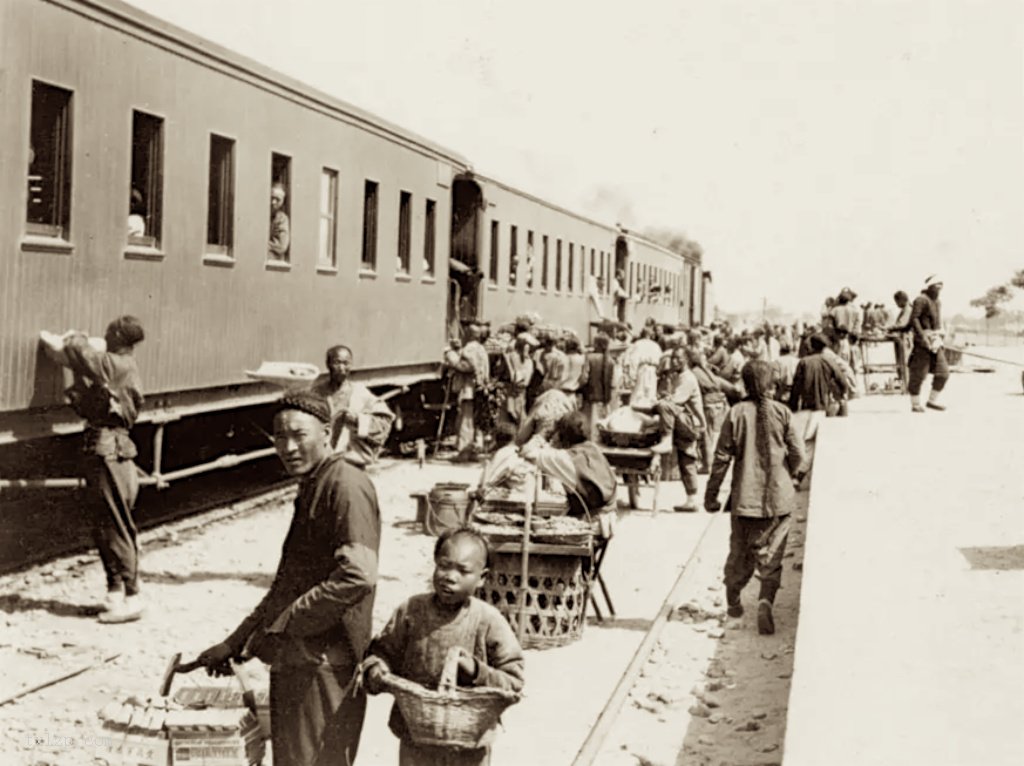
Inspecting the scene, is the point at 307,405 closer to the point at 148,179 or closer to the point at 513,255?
the point at 148,179

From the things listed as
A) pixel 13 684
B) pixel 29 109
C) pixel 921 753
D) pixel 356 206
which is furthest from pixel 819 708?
pixel 356 206

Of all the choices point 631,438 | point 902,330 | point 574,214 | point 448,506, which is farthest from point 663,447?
point 574,214

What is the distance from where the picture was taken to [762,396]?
30.0 ft

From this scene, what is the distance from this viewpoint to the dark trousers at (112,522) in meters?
8.55

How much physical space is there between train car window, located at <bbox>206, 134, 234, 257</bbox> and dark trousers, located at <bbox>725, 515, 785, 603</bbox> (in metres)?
5.36

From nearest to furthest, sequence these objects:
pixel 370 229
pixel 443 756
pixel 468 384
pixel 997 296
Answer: pixel 443 756 → pixel 370 229 → pixel 468 384 → pixel 997 296

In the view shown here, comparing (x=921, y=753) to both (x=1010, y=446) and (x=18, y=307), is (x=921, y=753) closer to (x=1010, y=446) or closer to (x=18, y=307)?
(x=18, y=307)

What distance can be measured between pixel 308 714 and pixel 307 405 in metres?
1.02

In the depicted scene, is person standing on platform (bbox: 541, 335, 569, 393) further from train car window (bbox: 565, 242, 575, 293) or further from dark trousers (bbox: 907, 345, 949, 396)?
train car window (bbox: 565, 242, 575, 293)

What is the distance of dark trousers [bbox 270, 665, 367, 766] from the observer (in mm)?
4473

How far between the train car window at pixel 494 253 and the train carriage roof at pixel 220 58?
4802mm

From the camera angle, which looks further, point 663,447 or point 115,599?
point 663,447

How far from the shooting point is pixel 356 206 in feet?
49.1

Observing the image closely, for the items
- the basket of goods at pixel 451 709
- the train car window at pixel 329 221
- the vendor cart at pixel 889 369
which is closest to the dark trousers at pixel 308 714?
the basket of goods at pixel 451 709
